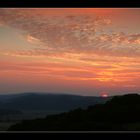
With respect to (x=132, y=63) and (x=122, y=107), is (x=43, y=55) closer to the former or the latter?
(x=132, y=63)

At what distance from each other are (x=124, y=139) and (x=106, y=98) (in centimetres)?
207

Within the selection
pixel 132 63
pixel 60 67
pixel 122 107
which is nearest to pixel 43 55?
pixel 60 67

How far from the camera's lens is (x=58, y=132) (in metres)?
1.84

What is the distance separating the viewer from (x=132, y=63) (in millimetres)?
5461

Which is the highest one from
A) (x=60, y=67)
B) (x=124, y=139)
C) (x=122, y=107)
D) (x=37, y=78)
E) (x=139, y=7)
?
(x=60, y=67)

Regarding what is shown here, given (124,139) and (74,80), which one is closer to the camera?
(124,139)

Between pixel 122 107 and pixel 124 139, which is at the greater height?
pixel 122 107

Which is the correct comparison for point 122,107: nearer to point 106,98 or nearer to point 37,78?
point 106,98

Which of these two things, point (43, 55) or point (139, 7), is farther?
point (43, 55)
